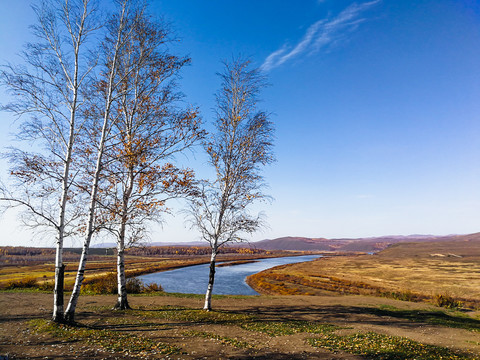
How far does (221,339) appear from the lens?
11.5 metres

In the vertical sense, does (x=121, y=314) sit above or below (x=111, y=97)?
below

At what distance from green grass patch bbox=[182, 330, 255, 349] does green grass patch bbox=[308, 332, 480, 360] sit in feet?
10.4

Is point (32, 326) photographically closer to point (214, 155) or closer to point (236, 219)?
point (236, 219)

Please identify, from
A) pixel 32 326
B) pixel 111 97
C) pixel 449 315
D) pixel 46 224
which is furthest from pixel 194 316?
pixel 449 315

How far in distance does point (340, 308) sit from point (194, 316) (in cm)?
1245

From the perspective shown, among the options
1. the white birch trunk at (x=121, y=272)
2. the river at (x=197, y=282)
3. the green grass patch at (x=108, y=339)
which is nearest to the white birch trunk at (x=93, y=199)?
the green grass patch at (x=108, y=339)

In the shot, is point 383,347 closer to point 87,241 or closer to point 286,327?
point 286,327

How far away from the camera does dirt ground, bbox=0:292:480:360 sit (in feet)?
30.8

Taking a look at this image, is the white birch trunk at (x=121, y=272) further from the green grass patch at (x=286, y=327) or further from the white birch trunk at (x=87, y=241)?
the green grass patch at (x=286, y=327)

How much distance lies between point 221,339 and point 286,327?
4824mm

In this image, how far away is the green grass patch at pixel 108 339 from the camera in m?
9.47

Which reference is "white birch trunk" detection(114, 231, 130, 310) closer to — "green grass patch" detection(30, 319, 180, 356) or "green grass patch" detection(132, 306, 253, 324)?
"green grass patch" detection(132, 306, 253, 324)

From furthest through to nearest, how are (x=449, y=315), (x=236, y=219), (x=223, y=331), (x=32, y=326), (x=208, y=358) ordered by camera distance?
1. (x=449, y=315)
2. (x=236, y=219)
3. (x=223, y=331)
4. (x=32, y=326)
5. (x=208, y=358)

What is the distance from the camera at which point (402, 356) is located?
1002 centimetres
